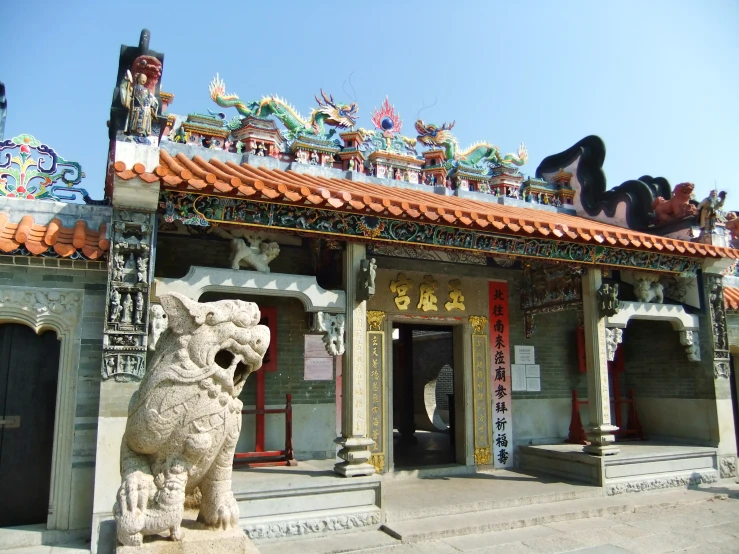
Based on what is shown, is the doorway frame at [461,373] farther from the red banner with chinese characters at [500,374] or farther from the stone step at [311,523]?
the stone step at [311,523]

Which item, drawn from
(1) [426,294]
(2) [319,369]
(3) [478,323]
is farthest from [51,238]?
(3) [478,323]

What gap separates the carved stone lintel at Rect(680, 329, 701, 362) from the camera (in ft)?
25.3

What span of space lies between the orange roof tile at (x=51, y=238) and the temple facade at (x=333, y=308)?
29 mm

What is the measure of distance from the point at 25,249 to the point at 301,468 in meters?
3.34

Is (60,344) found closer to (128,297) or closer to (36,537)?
(128,297)

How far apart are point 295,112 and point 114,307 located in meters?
4.08

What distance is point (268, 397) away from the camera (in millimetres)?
6754

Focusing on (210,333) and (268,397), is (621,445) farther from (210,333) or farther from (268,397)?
(210,333)

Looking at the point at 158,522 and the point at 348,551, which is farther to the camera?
the point at 348,551

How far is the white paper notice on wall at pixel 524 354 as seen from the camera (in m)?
8.19

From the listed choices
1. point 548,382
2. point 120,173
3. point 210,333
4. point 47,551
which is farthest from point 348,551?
point 548,382

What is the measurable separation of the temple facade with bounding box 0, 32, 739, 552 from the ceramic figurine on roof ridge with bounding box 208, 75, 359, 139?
3 centimetres

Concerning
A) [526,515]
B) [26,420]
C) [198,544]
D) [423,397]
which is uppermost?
[26,420]

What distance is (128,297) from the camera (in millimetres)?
4906
